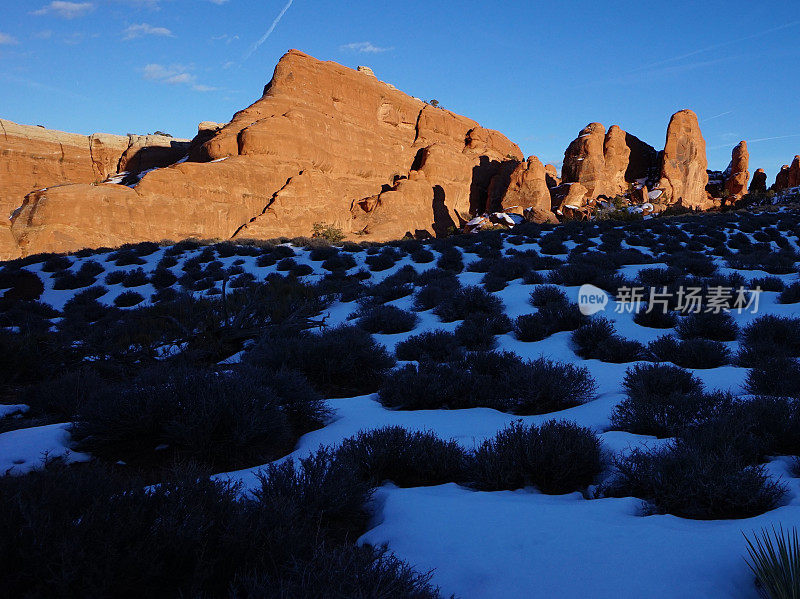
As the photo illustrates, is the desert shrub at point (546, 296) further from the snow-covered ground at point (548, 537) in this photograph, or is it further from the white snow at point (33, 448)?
the white snow at point (33, 448)

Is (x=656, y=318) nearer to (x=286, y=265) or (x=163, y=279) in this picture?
(x=286, y=265)

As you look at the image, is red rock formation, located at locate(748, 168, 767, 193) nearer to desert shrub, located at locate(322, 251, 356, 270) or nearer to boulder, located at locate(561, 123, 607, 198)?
boulder, located at locate(561, 123, 607, 198)

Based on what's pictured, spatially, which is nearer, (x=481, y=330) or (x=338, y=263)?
(x=481, y=330)

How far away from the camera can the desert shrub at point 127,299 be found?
11.0 meters

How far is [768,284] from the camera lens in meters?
8.65

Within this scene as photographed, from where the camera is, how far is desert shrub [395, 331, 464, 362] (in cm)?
587

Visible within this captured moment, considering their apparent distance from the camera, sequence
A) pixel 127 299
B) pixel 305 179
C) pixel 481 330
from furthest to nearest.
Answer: pixel 305 179 < pixel 127 299 < pixel 481 330

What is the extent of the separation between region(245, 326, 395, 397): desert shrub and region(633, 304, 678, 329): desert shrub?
414 centimetres

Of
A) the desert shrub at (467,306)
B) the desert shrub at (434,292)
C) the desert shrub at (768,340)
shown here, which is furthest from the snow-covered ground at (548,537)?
the desert shrub at (434,292)

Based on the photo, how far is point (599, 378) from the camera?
4.91 m

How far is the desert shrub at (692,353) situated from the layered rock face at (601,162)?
51.1 m

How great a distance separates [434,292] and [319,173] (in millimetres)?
37612
